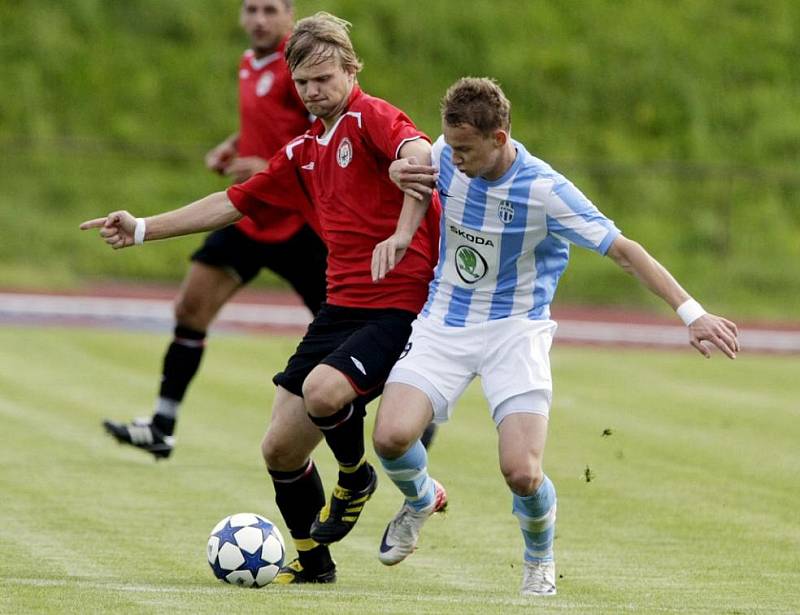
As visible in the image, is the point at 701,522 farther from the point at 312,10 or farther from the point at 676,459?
the point at 312,10

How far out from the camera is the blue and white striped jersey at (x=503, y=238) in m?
6.10

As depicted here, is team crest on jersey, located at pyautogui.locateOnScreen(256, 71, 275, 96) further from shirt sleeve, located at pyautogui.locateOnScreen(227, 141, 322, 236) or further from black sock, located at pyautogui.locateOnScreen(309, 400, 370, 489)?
black sock, located at pyautogui.locateOnScreen(309, 400, 370, 489)

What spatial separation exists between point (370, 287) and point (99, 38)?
22146mm

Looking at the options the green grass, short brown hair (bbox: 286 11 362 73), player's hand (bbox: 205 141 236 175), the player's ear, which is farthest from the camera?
player's hand (bbox: 205 141 236 175)

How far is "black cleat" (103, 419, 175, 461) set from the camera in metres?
9.33

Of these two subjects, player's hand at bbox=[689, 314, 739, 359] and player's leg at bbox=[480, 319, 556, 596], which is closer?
player's hand at bbox=[689, 314, 739, 359]

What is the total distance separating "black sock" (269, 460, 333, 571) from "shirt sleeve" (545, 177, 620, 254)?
1443 mm

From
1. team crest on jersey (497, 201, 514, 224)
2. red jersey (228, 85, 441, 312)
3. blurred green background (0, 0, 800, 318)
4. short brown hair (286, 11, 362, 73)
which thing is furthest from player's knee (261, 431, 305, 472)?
blurred green background (0, 0, 800, 318)

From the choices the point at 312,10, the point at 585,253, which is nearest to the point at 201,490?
the point at 585,253

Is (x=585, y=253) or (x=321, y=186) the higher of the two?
(x=321, y=186)

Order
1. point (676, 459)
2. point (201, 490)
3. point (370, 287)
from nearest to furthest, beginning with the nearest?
point (370, 287)
point (201, 490)
point (676, 459)

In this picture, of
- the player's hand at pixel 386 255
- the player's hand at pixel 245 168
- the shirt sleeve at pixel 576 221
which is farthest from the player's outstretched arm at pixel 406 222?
the player's hand at pixel 245 168

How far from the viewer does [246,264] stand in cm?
910

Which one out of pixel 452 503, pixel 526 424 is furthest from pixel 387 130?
pixel 452 503
